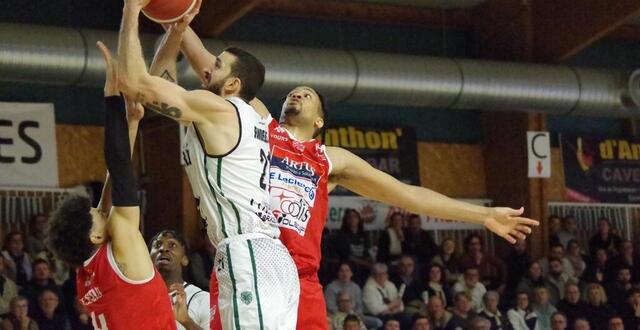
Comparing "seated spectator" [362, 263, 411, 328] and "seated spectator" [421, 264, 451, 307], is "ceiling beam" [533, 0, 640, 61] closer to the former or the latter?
"seated spectator" [421, 264, 451, 307]

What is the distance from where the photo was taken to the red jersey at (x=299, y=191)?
567 cm

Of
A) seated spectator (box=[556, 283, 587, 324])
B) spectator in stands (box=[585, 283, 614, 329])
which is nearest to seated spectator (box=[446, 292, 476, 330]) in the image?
seated spectator (box=[556, 283, 587, 324])

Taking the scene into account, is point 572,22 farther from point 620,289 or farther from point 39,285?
point 39,285

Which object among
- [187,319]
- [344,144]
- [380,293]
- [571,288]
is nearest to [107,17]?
[344,144]

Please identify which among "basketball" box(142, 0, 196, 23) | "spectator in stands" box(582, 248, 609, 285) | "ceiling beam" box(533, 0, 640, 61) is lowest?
"spectator in stands" box(582, 248, 609, 285)

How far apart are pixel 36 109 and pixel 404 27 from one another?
5757mm

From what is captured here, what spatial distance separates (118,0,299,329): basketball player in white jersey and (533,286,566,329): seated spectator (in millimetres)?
9893

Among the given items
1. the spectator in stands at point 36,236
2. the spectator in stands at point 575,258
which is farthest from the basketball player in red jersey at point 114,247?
the spectator in stands at point 575,258

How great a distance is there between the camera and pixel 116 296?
4969 millimetres

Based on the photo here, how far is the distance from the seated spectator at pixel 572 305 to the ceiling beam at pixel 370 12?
4.61 meters

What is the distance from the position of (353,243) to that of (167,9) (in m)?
9.54

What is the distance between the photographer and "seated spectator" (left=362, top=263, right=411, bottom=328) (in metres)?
13.6

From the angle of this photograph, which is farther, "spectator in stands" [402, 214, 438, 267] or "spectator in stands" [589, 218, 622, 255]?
"spectator in stands" [589, 218, 622, 255]

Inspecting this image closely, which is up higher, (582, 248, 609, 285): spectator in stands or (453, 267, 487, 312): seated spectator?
(582, 248, 609, 285): spectator in stands
